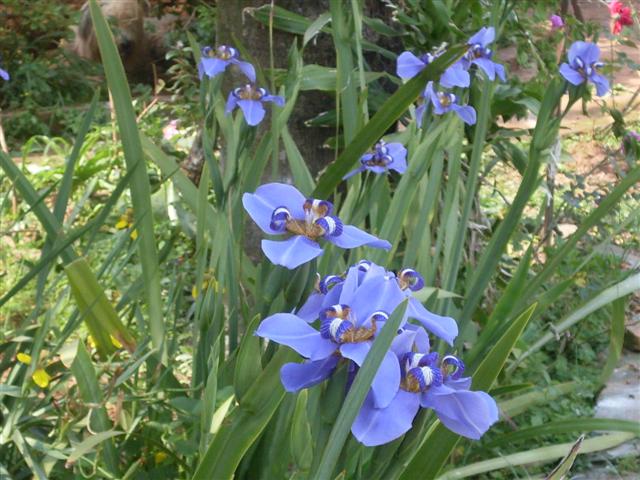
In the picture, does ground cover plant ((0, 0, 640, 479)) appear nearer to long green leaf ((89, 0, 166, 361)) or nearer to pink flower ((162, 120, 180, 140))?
long green leaf ((89, 0, 166, 361))

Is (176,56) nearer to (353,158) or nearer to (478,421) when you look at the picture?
(353,158)

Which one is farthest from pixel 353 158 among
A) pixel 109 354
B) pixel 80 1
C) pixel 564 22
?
pixel 80 1

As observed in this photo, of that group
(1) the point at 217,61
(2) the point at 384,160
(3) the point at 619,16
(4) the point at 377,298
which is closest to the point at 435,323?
(4) the point at 377,298

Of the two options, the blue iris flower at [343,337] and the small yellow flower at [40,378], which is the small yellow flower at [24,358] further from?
the blue iris flower at [343,337]

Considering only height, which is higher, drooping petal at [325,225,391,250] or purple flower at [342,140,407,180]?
drooping petal at [325,225,391,250]

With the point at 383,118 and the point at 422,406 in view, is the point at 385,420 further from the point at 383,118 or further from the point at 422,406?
the point at 383,118

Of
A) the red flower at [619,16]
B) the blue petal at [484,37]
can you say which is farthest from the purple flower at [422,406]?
the red flower at [619,16]

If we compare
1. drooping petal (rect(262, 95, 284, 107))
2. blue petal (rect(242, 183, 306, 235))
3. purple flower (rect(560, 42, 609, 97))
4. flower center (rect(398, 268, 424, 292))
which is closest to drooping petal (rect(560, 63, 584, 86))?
purple flower (rect(560, 42, 609, 97))
